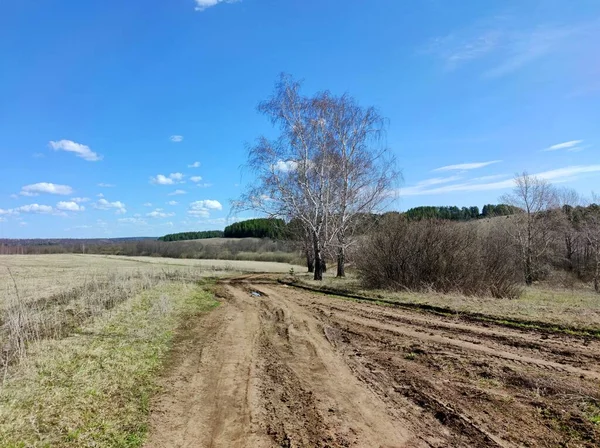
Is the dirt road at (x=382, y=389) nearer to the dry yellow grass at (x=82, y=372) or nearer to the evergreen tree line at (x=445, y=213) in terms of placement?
the dry yellow grass at (x=82, y=372)

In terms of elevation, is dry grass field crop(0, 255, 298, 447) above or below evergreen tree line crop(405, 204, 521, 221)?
below

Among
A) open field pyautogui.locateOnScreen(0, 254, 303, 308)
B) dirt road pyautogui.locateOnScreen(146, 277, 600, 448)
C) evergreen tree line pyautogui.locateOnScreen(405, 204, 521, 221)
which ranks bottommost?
dirt road pyautogui.locateOnScreen(146, 277, 600, 448)

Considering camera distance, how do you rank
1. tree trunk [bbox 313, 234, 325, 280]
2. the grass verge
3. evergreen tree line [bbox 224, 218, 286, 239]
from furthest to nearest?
1. evergreen tree line [bbox 224, 218, 286, 239]
2. tree trunk [bbox 313, 234, 325, 280]
3. the grass verge

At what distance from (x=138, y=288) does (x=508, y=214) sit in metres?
45.5

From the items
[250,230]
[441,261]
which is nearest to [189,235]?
[250,230]

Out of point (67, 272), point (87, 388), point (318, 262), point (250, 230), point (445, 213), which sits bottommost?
point (87, 388)

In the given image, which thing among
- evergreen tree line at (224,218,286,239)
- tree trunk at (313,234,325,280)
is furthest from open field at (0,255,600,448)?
evergreen tree line at (224,218,286,239)

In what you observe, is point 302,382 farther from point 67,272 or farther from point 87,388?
point 67,272

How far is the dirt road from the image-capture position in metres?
4.25

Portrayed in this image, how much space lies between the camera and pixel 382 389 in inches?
219

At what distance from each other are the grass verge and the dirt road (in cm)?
40

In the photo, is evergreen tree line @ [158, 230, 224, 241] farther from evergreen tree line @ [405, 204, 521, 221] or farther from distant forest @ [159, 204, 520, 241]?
evergreen tree line @ [405, 204, 521, 221]

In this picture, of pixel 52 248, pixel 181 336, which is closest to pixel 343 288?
pixel 181 336

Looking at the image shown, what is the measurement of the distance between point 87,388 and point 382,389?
13.8ft
